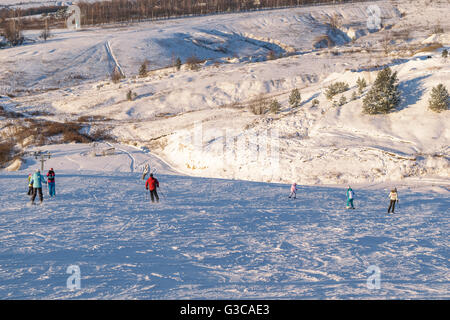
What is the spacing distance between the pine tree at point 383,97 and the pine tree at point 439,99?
2.68 meters

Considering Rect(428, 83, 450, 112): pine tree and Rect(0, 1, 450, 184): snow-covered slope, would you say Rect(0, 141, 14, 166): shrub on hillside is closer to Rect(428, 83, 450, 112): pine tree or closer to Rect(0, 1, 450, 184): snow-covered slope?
Rect(0, 1, 450, 184): snow-covered slope

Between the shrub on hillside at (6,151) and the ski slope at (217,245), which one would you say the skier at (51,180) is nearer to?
the ski slope at (217,245)

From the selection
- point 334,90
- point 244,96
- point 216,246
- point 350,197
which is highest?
point 244,96

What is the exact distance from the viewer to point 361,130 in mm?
29703

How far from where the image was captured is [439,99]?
93.7ft

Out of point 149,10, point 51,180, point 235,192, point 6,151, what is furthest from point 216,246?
point 149,10

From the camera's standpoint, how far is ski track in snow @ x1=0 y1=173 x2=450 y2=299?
8227 mm

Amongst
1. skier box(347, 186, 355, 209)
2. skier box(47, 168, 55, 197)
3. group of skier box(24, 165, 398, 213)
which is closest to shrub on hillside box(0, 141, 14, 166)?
skier box(47, 168, 55, 197)

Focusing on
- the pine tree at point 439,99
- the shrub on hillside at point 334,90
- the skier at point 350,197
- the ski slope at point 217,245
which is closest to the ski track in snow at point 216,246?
the ski slope at point 217,245

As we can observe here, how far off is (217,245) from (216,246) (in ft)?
0.35

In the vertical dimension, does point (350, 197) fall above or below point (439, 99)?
below

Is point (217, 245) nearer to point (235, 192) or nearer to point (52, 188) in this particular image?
point (235, 192)
